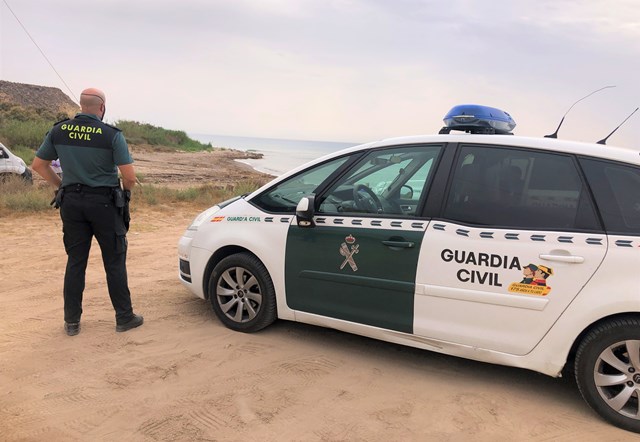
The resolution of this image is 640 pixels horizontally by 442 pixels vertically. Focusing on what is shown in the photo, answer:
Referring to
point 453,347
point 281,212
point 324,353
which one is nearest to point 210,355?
point 324,353

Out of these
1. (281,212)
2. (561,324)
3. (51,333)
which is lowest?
(51,333)

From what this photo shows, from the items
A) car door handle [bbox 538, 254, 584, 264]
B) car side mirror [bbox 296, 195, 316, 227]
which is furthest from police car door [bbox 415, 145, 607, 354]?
car side mirror [bbox 296, 195, 316, 227]

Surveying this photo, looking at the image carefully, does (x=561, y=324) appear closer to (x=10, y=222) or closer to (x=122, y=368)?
(x=122, y=368)

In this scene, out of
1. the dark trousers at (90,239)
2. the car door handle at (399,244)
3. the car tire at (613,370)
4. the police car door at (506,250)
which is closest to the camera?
the car tire at (613,370)

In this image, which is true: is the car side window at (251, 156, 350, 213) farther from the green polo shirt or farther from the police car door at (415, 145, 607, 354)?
the green polo shirt

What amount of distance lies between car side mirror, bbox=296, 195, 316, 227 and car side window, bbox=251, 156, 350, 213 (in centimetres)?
23

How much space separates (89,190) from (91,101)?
0.71m

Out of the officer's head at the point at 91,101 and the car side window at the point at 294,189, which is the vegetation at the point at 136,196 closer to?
the officer's head at the point at 91,101

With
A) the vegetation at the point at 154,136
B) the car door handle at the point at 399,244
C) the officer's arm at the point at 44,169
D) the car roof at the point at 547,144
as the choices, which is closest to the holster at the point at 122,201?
the officer's arm at the point at 44,169

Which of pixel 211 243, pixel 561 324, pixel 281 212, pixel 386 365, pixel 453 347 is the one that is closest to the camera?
pixel 561 324

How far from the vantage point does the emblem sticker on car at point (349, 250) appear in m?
3.75

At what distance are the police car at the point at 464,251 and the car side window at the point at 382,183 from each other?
0.01 meters

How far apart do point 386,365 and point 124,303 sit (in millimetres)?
2256

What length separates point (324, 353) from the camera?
13.1 ft
